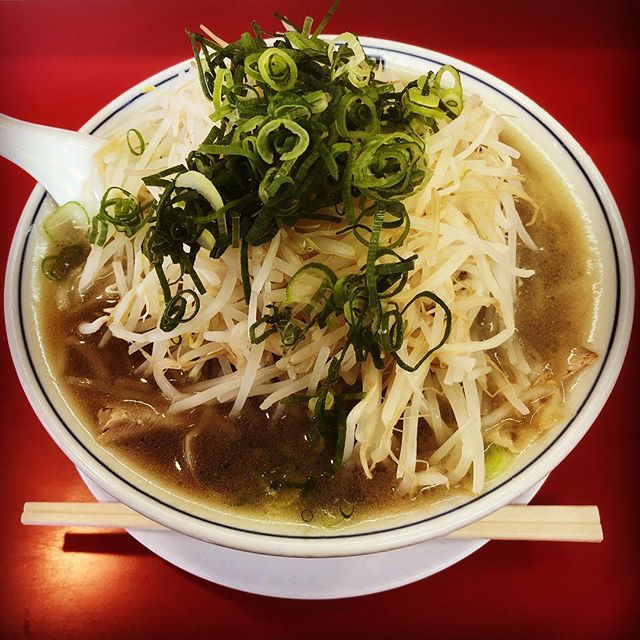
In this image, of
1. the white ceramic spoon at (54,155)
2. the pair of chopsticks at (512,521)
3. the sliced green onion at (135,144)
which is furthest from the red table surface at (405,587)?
the sliced green onion at (135,144)

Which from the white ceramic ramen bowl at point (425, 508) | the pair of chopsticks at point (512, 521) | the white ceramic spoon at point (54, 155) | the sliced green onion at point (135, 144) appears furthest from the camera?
the white ceramic spoon at point (54, 155)

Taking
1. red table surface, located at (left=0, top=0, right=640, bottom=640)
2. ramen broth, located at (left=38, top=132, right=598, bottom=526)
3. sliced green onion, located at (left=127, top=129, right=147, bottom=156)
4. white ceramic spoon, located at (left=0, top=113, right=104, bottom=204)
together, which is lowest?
red table surface, located at (left=0, top=0, right=640, bottom=640)

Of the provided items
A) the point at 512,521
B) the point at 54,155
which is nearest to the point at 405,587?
the point at 512,521

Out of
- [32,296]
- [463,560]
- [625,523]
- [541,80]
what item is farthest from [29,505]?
[541,80]

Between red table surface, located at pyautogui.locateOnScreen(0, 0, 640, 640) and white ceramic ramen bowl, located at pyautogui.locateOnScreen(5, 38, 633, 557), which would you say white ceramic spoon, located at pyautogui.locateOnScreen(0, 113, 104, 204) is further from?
red table surface, located at pyautogui.locateOnScreen(0, 0, 640, 640)

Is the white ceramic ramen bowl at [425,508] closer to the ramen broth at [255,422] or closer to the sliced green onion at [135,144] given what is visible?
the ramen broth at [255,422]

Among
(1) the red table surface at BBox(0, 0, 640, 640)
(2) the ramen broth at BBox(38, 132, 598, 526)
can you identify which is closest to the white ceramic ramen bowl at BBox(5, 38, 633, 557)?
(2) the ramen broth at BBox(38, 132, 598, 526)
